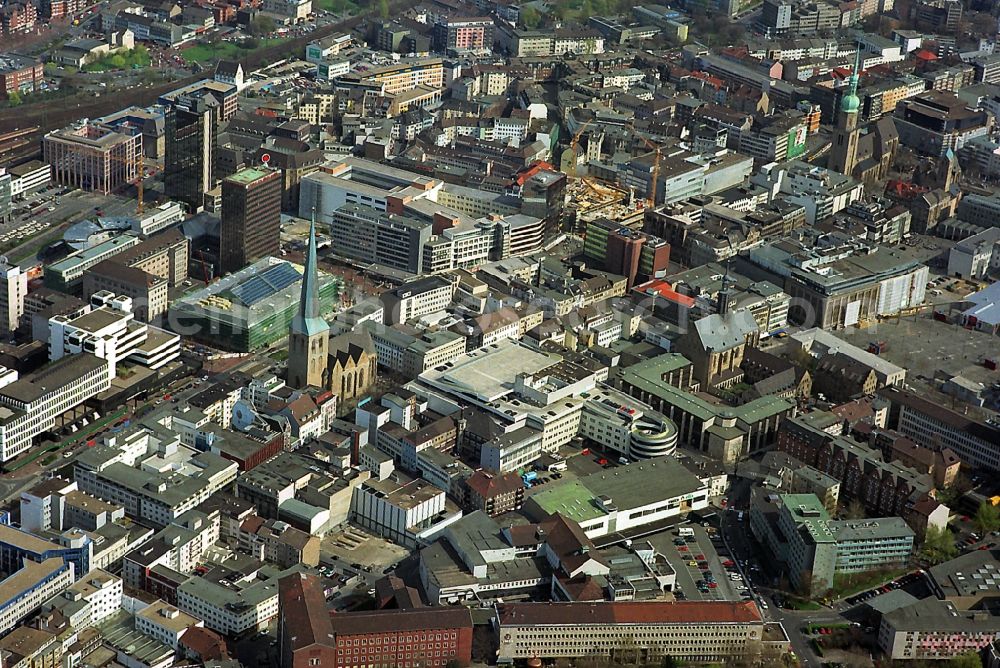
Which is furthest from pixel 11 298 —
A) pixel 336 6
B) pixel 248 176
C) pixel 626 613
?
pixel 336 6

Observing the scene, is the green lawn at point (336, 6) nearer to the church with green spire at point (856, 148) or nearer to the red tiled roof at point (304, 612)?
the church with green spire at point (856, 148)

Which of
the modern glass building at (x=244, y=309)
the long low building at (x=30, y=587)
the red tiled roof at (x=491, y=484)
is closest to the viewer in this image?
the long low building at (x=30, y=587)

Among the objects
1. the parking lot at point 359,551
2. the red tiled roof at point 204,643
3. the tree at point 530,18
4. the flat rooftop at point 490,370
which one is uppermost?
the tree at point 530,18

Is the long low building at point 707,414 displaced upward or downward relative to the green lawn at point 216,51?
downward

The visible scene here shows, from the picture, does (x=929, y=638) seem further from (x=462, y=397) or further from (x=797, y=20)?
(x=797, y=20)

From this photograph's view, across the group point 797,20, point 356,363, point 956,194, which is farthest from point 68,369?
point 797,20

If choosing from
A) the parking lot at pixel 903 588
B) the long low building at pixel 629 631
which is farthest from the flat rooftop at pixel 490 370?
the parking lot at pixel 903 588
